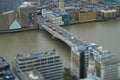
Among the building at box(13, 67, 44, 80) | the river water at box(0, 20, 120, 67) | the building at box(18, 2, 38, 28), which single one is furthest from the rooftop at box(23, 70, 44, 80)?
the building at box(18, 2, 38, 28)

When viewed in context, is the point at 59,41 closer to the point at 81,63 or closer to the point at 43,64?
the point at 81,63

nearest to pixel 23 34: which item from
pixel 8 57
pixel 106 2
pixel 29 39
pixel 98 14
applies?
pixel 29 39

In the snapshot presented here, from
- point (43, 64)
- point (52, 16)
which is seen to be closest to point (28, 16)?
point (52, 16)

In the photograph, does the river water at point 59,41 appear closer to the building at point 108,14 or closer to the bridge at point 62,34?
the bridge at point 62,34

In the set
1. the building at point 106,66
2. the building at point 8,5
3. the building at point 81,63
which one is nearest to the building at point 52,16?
the building at point 8,5

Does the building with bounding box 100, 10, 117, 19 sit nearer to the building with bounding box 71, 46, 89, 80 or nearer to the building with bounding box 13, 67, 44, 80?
the building with bounding box 71, 46, 89, 80

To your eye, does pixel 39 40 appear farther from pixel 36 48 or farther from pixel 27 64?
pixel 27 64
